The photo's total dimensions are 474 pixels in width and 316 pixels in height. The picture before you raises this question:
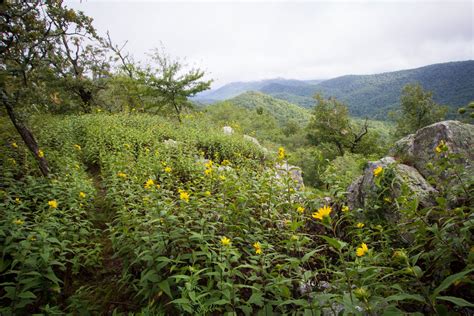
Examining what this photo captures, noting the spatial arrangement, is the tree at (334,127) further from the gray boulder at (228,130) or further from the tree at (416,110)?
the gray boulder at (228,130)

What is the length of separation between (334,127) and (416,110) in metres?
10.1

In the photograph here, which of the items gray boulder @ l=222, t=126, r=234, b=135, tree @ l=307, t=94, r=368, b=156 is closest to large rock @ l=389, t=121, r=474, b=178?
gray boulder @ l=222, t=126, r=234, b=135

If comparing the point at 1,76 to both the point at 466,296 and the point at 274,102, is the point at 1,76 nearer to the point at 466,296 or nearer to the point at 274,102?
the point at 466,296

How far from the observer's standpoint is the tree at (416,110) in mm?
24703

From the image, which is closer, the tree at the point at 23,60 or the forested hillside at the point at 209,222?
the forested hillside at the point at 209,222

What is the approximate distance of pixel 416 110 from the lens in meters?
25.9

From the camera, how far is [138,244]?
2.35 meters

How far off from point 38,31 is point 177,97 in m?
7.36

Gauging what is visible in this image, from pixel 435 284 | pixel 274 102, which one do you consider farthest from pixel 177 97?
pixel 274 102

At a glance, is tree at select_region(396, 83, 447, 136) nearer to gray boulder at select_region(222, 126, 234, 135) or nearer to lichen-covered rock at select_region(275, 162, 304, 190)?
gray boulder at select_region(222, 126, 234, 135)

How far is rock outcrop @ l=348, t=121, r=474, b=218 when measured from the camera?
303 centimetres

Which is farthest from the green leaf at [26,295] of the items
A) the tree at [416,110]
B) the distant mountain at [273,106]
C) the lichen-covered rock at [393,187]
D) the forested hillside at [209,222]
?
the distant mountain at [273,106]

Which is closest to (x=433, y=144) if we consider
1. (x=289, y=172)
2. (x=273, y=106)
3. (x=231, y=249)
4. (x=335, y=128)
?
(x=289, y=172)

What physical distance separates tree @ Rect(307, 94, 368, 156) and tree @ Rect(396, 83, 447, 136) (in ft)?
15.9
